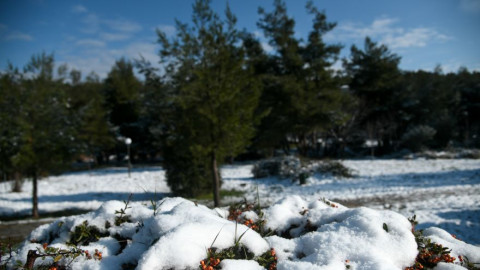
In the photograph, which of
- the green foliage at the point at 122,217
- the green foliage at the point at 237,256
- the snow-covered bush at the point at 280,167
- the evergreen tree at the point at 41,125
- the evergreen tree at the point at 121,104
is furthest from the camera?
the evergreen tree at the point at 121,104

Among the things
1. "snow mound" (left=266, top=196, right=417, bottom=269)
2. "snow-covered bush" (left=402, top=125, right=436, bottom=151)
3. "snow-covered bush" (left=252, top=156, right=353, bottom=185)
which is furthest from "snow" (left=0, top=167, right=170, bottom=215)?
"snow-covered bush" (left=402, top=125, right=436, bottom=151)

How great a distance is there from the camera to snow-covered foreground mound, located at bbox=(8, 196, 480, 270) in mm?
1905

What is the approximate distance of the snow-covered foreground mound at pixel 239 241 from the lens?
75.0 inches

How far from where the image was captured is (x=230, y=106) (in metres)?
7.98

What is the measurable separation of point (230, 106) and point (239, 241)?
603 centimetres

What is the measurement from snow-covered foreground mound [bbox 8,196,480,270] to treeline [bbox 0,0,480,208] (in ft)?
17.2

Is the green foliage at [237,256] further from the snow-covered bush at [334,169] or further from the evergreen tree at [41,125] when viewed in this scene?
the snow-covered bush at [334,169]

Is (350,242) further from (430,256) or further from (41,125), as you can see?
(41,125)

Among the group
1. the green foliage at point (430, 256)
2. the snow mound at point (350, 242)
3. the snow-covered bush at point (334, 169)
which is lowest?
the snow-covered bush at point (334, 169)

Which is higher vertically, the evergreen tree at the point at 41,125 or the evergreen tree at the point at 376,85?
the evergreen tree at the point at 376,85

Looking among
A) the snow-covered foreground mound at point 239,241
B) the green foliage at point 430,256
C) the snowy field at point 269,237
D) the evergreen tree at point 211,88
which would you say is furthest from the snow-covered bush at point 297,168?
the green foliage at point 430,256

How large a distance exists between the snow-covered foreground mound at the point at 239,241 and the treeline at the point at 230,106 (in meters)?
5.25

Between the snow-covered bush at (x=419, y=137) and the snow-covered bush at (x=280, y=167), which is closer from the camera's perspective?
the snow-covered bush at (x=280, y=167)

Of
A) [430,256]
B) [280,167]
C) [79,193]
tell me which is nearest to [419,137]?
[280,167]
